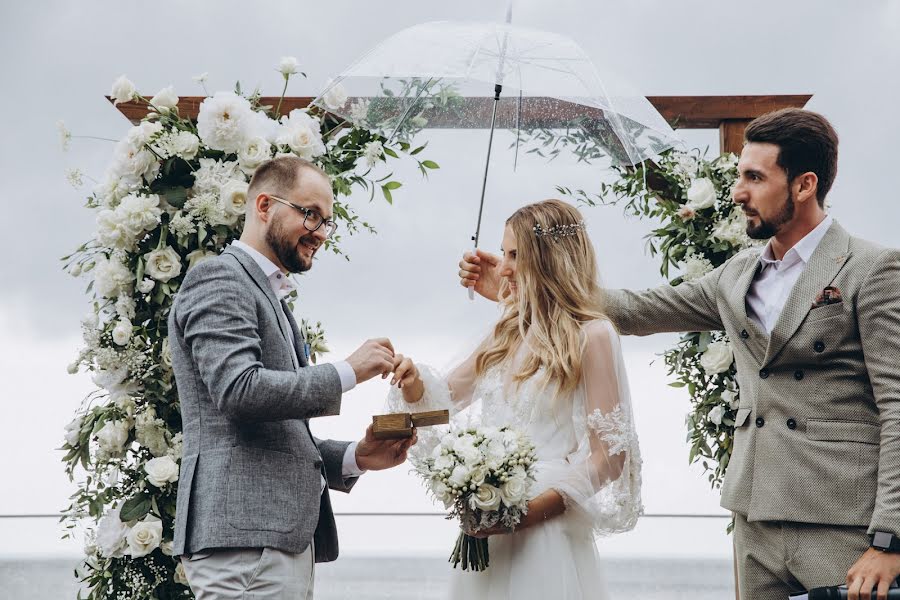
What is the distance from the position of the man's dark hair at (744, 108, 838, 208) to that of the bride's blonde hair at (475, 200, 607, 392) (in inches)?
24.4

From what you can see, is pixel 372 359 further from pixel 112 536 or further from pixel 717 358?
pixel 717 358

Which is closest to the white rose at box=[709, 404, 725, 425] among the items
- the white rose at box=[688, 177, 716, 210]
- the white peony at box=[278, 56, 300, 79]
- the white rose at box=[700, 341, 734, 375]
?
the white rose at box=[700, 341, 734, 375]

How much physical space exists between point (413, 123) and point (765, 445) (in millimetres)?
1536

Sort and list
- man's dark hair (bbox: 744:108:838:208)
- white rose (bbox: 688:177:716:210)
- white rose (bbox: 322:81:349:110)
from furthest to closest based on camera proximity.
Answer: white rose (bbox: 688:177:716:210) → white rose (bbox: 322:81:349:110) → man's dark hair (bbox: 744:108:838:208)

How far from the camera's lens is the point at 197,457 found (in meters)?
2.28

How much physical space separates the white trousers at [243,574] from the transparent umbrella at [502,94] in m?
1.17

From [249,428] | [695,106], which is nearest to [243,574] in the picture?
[249,428]

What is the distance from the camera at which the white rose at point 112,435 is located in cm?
311

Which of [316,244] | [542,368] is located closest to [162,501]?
[316,244]

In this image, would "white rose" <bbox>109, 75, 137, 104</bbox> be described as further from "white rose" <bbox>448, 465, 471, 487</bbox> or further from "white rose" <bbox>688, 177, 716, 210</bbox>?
"white rose" <bbox>688, 177, 716, 210</bbox>

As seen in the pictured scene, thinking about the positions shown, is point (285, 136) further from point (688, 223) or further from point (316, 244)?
point (688, 223)

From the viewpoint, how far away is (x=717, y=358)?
3543 millimetres

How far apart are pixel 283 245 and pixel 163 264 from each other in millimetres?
803

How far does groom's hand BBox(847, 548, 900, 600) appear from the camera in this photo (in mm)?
2164
